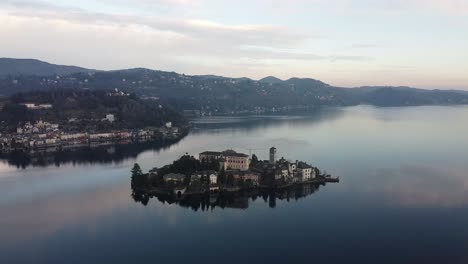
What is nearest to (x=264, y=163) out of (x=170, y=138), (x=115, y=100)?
(x=170, y=138)

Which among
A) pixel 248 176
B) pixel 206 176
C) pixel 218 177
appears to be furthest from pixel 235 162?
pixel 206 176

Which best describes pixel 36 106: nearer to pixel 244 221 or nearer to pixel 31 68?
pixel 244 221

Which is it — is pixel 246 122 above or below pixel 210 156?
above

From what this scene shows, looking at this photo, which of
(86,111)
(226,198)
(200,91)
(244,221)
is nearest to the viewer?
(244,221)

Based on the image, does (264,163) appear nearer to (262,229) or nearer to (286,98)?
(262,229)

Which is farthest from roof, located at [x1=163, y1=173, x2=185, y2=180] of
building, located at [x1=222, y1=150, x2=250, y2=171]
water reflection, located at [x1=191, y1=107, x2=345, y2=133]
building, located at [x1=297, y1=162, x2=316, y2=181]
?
water reflection, located at [x1=191, y1=107, x2=345, y2=133]

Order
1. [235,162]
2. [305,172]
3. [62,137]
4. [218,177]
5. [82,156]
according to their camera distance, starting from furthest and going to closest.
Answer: [62,137] → [82,156] → [235,162] → [305,172] → [218,177]
